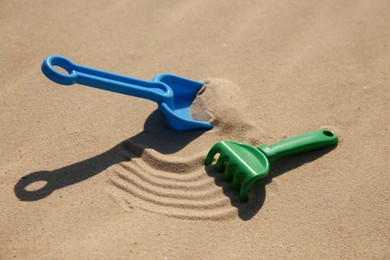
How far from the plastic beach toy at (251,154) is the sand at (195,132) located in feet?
0.17

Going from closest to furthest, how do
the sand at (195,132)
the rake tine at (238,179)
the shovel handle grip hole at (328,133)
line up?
the sand at (195,132)
the rake tine at (238,179)
the shovel handle grip hole at (328,133)

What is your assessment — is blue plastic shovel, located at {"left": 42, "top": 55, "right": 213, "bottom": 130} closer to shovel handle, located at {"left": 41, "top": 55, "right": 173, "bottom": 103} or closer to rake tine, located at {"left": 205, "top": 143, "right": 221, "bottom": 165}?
shovel handle, located at {"left": 41, "top": 55, "right": 173, "bottom": 103}

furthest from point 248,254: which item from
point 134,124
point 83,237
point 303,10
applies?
point 303,10

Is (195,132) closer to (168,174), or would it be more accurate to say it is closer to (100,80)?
(168,174)

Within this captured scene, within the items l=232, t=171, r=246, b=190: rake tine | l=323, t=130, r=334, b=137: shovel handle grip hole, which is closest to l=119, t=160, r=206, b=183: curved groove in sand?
l=232, t=171, r=246, b=190: rake tine

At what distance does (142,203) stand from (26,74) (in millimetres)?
952

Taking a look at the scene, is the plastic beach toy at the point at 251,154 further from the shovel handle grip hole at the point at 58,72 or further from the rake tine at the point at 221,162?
the shovel handle grip hole at the point at 58,72

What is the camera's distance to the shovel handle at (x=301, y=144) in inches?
71.2

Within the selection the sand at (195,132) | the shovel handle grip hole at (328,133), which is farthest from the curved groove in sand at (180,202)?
the shovel handle grip hole at (328,133)

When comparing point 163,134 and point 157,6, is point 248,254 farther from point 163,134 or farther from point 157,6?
point 157,6

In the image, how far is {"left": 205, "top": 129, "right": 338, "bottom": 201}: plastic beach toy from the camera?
1695 mm

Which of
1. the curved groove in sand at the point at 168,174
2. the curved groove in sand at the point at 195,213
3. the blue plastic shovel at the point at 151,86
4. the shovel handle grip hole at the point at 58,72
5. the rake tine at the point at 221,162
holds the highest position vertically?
the shovel handle grip hole at the point at 58,72

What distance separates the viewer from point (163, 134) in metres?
1.97

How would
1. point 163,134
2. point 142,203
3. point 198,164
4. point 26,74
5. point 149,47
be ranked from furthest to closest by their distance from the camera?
point 149,47 < point 26,74 < point 163,134 < point 198,164 < point 142,203
